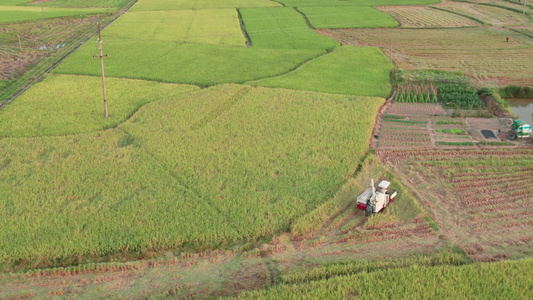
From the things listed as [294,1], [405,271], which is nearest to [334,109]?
[405,271]

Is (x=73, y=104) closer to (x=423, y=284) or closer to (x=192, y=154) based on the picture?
(x=192, y=154)

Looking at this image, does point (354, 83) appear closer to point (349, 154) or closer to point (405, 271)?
point (349, 154)

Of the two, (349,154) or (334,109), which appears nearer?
(349,154)

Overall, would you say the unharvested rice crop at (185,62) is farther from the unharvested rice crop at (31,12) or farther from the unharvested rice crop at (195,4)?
the unharvested rice crop at (195,4)

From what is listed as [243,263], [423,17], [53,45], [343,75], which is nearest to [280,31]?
[343,75]


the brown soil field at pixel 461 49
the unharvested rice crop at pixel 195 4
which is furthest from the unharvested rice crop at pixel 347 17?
the unharvested rice crop at pixel 195 4

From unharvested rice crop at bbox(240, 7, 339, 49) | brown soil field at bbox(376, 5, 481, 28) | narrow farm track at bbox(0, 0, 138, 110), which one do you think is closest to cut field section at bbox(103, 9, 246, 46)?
unharvested rice crop at bbox(240, 7, 339, 49)
